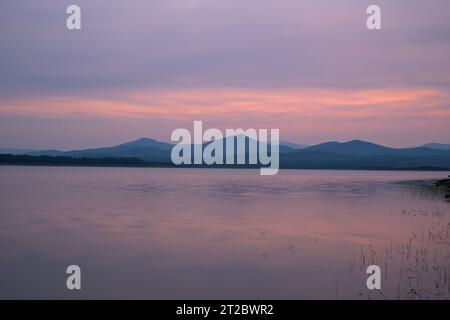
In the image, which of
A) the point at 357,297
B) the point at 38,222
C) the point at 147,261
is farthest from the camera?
the point at 38,222

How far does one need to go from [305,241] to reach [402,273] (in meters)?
7.31

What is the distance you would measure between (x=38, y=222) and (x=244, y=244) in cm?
1361

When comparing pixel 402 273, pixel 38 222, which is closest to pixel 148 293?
pixel 402 273

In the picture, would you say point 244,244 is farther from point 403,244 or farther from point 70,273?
point 70,273
